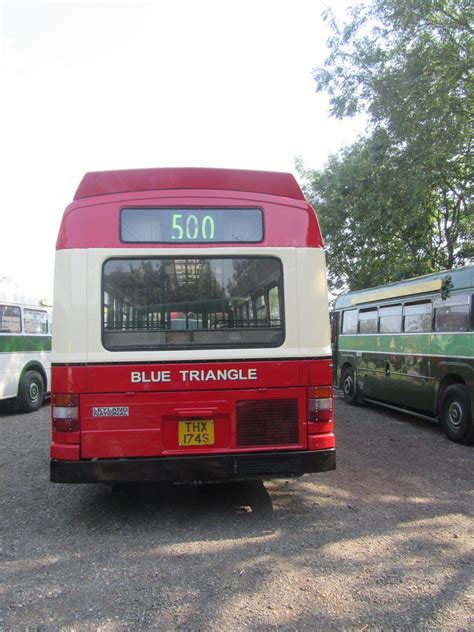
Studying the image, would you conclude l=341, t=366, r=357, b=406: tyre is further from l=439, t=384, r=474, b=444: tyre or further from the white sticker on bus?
the white sticker on bus

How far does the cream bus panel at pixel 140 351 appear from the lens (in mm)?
4234

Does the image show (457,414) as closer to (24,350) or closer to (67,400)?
(67,400)

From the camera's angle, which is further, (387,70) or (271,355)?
(387,70)

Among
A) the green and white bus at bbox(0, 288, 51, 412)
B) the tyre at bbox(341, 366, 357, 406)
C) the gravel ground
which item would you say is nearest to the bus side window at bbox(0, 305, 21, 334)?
the green and white bus at bbox(0, 288, 51, 412)

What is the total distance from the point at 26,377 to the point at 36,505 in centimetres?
716

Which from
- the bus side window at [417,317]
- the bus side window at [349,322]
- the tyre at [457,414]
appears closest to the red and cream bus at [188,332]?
the tyre at [457,414]

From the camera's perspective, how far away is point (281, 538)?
4145 millimetres

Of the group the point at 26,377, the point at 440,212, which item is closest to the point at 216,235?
the point at 26,377

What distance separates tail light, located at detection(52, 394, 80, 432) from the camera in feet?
13.8

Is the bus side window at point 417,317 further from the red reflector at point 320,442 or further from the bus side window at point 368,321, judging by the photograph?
the red reflector at point 320,442

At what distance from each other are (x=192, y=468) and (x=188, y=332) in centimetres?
117

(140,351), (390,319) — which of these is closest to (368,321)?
(390,319)

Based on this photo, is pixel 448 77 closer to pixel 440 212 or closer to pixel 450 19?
pixel 450 19

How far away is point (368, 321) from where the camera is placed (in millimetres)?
11539
